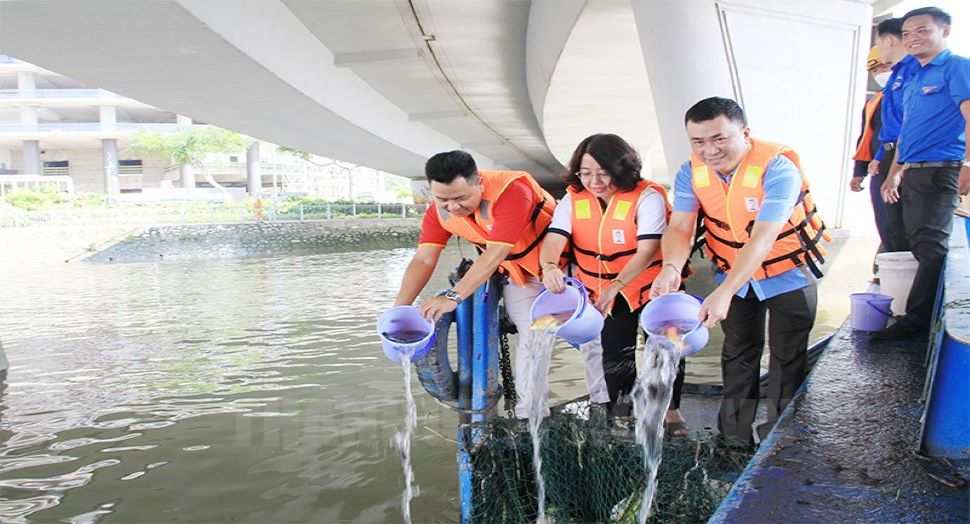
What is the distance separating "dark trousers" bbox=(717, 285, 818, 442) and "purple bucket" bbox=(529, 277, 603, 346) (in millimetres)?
669

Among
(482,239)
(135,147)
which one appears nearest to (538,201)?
(482,239)

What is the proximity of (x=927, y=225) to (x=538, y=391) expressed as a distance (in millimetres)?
2132

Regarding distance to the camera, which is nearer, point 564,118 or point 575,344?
point 575,344

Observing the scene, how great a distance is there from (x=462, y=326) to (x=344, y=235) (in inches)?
1041

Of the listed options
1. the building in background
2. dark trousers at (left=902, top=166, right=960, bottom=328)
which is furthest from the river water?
the building in background

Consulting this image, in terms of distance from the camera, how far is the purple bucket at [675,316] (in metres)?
3.04

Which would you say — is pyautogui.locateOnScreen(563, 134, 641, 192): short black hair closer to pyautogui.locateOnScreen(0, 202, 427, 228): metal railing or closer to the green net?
the green net

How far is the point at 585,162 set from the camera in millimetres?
3535

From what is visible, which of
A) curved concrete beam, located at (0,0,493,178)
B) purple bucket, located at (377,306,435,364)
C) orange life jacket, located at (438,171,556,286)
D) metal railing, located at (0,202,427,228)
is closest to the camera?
purple bucket, located at (377,306,435,364)

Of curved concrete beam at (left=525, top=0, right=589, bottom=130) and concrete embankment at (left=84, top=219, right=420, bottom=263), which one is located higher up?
curved concrete beam at (left=525, top=0, right=589, bottom=130)

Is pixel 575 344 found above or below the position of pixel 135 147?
below

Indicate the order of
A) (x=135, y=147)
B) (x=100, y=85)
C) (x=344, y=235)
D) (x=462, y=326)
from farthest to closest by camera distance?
(x=135, y=147) < (x=344, y=235) < (x=100, y=85) < (x=462, y=326)

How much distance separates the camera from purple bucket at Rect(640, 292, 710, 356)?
3.04 meters

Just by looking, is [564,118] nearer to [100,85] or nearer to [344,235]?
[100,85]
